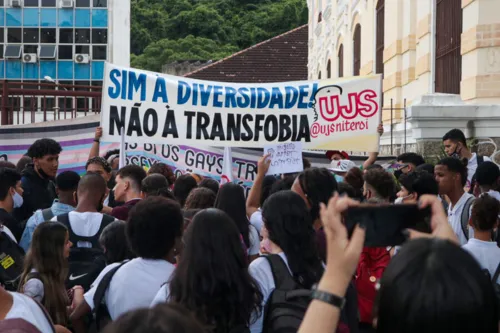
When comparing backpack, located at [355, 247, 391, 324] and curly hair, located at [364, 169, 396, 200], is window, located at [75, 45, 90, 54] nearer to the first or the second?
curly hair, located at [364, 169, 396, 200]

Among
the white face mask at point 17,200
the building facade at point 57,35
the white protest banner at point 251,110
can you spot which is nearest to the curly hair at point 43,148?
the white face mask at point 17,200

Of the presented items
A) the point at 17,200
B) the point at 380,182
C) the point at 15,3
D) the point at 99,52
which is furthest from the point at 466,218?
the point at 15,3

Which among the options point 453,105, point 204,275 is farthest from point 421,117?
point 204,275

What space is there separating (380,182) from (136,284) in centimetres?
259

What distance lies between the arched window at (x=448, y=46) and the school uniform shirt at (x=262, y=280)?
10332 millimetres

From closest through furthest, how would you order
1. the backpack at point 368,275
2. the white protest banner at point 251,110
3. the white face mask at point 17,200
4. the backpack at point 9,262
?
1. the backpack at point 9,262
2. the backpack at point 368,275
3. the white face mask at point 17,200
4. the white protest banner at point 251,110

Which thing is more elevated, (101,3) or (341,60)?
(101,3)

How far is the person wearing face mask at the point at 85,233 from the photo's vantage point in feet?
17.2

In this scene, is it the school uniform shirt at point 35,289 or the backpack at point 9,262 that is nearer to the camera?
the school uniform shirt at point 35,289

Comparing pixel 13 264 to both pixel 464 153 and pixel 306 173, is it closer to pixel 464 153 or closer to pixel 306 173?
pixel 306 173

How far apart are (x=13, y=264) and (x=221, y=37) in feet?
203

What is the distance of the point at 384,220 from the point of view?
249 cm

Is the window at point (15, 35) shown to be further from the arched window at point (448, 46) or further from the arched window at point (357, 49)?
the arched window at point (448, 46)

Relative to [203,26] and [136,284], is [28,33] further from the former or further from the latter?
[136,284]
